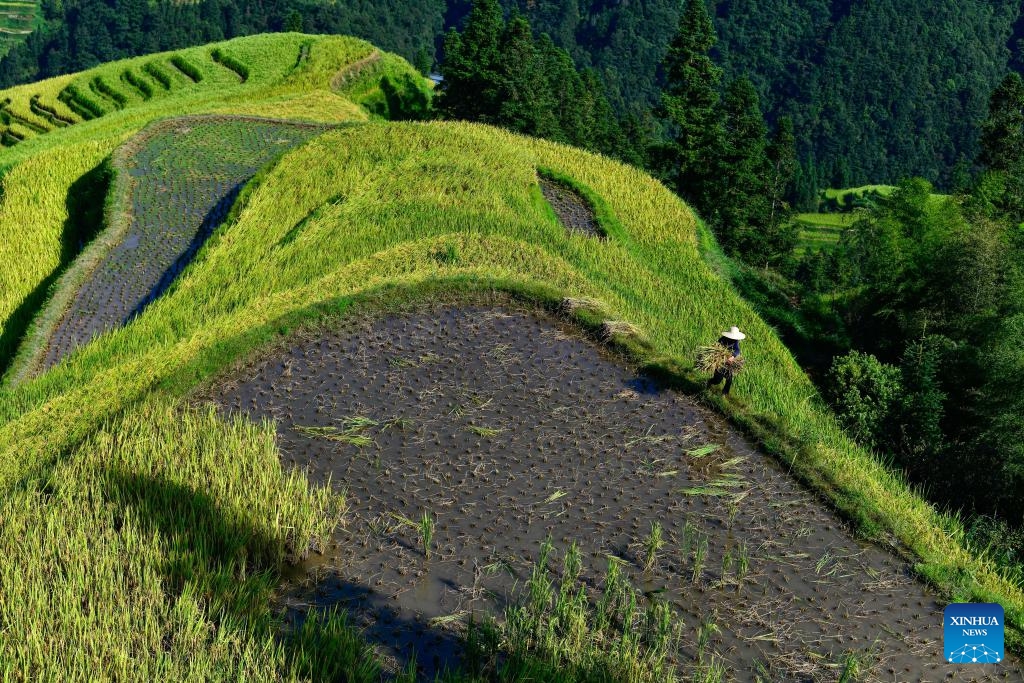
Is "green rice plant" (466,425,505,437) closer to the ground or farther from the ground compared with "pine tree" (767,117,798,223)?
farther from the ground

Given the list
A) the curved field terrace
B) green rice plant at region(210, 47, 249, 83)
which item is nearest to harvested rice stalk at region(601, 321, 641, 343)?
the curved field terrace

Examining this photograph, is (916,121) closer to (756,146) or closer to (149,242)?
(756,146)

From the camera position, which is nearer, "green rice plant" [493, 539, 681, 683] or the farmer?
"green rice plant" [493, 539, 681, 683]

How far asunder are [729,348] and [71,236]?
19.7 meters

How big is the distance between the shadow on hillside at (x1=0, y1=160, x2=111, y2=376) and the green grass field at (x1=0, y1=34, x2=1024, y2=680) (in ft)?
0.48

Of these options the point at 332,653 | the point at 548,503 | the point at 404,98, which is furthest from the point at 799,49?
the point at 332,653

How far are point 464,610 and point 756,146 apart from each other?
36.4 m

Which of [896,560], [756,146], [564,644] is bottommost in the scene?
[756,146]

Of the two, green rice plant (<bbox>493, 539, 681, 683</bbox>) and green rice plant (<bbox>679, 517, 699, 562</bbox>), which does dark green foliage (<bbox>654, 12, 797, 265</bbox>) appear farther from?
green rice plant (<bbox>493, 539, 681, 683</bbox>)

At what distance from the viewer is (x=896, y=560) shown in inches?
364

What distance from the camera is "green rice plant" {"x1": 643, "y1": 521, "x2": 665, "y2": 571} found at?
8727 mm

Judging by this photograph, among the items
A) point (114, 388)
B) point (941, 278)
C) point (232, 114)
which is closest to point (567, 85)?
point (232, 114)

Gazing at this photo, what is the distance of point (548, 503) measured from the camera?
973 centimetres

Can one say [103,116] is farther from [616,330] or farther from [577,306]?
[616,330]
